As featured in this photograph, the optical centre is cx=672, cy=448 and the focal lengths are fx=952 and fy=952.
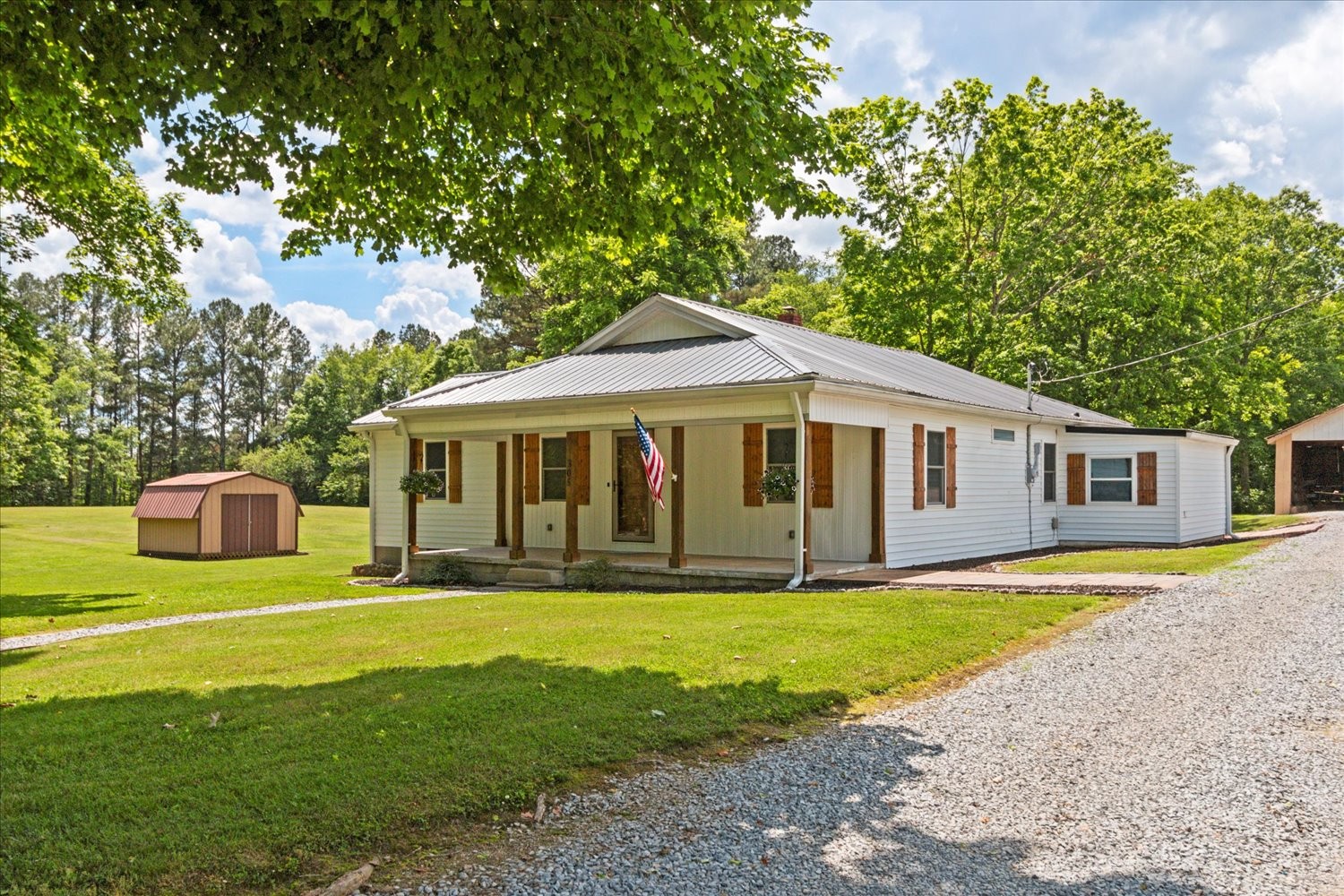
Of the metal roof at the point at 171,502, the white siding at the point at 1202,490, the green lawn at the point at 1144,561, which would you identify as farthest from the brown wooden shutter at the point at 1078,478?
the metal roof at the point at 171,502

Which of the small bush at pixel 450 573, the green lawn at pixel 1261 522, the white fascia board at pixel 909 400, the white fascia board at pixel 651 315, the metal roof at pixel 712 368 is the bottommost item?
the small bush at pixel 450 573

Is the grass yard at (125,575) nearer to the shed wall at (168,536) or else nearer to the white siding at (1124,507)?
the shed wall at (168,536)

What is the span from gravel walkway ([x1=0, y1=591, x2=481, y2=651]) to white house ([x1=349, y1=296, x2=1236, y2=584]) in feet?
6.51

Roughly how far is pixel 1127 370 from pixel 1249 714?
22231mm

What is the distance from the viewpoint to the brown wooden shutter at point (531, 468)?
1678cm

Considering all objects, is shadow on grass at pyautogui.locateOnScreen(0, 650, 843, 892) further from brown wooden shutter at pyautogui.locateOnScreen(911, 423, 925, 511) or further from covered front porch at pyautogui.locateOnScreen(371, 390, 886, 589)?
brown wooden shutter at pyautogui.locateOnScreen(911, 423, 925, 511)

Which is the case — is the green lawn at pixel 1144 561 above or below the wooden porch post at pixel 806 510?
below

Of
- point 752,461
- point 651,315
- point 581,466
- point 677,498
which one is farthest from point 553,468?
point 677,498

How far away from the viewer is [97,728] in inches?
229

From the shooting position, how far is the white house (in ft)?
43.5

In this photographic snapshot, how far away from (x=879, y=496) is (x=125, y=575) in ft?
50.7

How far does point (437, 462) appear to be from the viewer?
18.8 m

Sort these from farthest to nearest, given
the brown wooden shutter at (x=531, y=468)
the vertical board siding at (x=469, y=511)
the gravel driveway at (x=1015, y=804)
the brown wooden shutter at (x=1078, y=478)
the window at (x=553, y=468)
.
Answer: the brown wooden shutter at (x=1078, y=478), the vertical board siding at (x=469, y=511), the window at (x=553, y=468), the brown wooden shutter at (x=531, y=468), the gravel driveway at (x=1015, y=804)

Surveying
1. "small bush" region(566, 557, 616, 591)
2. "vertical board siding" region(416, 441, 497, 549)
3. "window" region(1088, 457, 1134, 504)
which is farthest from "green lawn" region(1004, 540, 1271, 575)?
"vertical board siding" region(416, 441, 497, 549)
